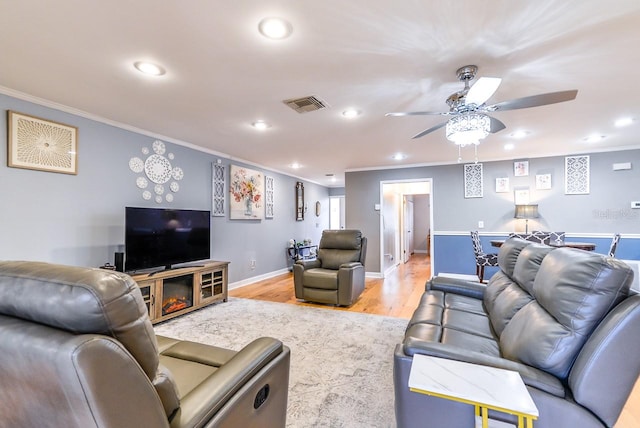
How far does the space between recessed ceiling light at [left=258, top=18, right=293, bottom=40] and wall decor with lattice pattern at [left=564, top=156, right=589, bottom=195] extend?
5.35 m

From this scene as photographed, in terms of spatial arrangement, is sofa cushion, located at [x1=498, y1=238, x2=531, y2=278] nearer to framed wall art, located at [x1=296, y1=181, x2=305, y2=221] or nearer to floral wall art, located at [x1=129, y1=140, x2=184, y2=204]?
floral wall art, located at [x1=129, y1=140, x2=184, y2=204]

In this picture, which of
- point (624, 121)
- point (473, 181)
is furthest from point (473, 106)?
point (473, 181)

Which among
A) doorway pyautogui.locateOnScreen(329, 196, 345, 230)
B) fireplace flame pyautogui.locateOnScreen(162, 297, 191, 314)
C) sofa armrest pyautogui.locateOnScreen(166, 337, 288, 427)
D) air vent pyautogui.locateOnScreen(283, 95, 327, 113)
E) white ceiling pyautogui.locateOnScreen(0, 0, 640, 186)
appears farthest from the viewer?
doorway pyautogui.locateOnScreen(329, 196, 345, 230)

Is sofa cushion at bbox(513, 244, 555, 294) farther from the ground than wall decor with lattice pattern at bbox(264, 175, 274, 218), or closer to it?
closer to it

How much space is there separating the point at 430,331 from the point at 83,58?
3.01 metres

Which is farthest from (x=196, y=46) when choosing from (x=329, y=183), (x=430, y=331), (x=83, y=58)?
(x=329, y=183)

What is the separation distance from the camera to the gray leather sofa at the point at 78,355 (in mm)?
621

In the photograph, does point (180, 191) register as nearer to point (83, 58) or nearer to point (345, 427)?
point (83, 58)

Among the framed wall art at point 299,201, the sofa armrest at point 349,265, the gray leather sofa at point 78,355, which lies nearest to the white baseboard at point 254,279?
the framed wall art at point 299,201

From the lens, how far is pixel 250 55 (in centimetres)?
197

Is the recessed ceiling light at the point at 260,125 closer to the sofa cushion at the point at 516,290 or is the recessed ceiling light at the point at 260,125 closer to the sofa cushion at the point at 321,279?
the sofa cushion at the point at 321,279

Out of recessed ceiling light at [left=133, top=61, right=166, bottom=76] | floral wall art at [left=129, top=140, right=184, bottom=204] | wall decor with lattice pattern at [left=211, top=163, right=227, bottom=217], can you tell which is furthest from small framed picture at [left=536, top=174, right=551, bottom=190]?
floral wall art at [left=129, top=140, right=184, bottom=204]

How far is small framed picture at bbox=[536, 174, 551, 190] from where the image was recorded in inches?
194

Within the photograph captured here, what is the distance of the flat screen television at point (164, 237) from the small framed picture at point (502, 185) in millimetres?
4996
